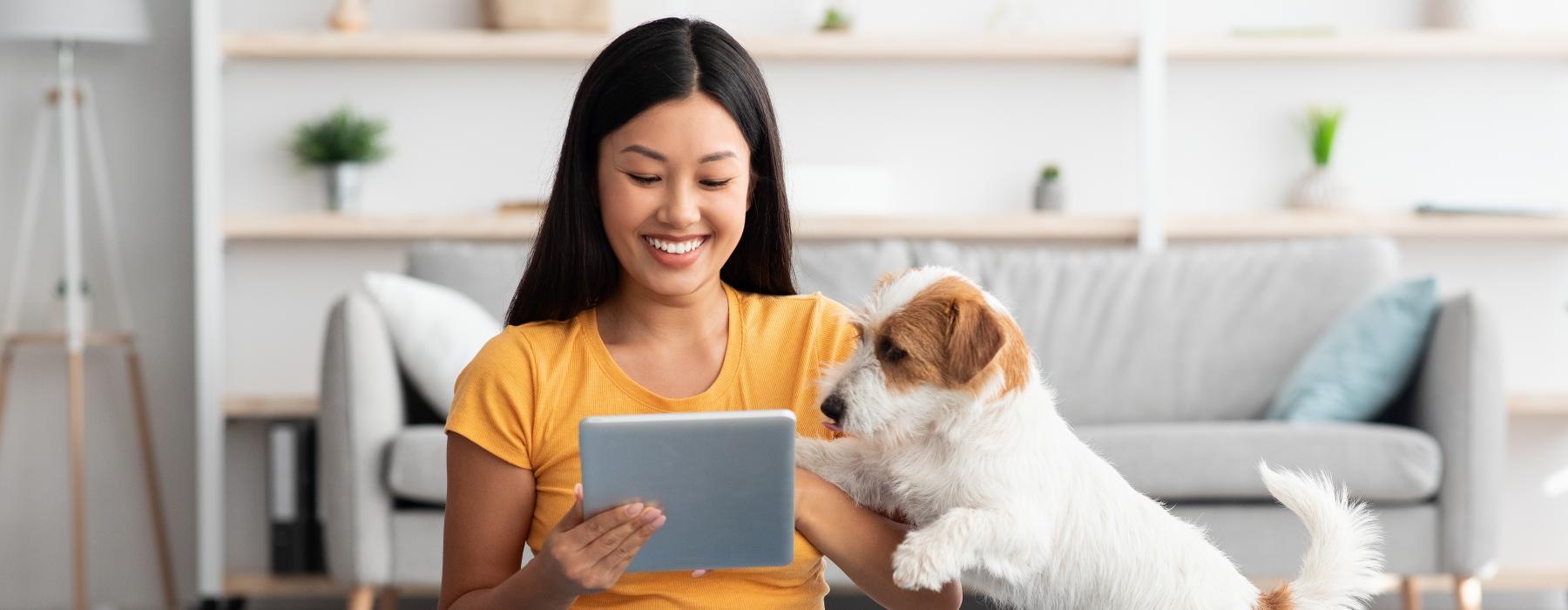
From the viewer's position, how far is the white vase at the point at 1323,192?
4148 millimetres

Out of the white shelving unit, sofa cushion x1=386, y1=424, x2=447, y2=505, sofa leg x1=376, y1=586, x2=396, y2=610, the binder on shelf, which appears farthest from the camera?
the white shelving unit

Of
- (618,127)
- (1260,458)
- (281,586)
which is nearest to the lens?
(618,127)

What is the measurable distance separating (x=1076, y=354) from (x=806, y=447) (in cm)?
239

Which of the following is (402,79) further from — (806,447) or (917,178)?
(806,447)

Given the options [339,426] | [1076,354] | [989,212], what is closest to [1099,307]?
[1076,354]

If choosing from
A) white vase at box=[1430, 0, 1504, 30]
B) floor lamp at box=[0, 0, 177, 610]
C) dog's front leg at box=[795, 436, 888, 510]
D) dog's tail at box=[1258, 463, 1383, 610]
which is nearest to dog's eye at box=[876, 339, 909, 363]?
dog's front leg at box=[795, 436, 888, 510]

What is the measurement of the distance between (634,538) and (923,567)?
250 mm

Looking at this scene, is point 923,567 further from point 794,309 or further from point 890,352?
point 794,309

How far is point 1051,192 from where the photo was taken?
4164 millimetres

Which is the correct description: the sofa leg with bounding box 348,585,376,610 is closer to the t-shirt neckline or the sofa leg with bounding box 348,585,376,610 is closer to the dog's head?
the t-shirt neckline

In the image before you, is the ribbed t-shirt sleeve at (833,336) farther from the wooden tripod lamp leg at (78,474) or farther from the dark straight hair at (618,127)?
the wooden tripod lamp leg at (78,474)

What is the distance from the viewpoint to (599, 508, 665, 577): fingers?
1098 millimetres

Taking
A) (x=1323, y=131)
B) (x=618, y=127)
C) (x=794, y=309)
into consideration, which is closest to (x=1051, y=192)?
(x=1323, y=131)

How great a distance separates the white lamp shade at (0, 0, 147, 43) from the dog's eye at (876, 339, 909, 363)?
3.33 m
